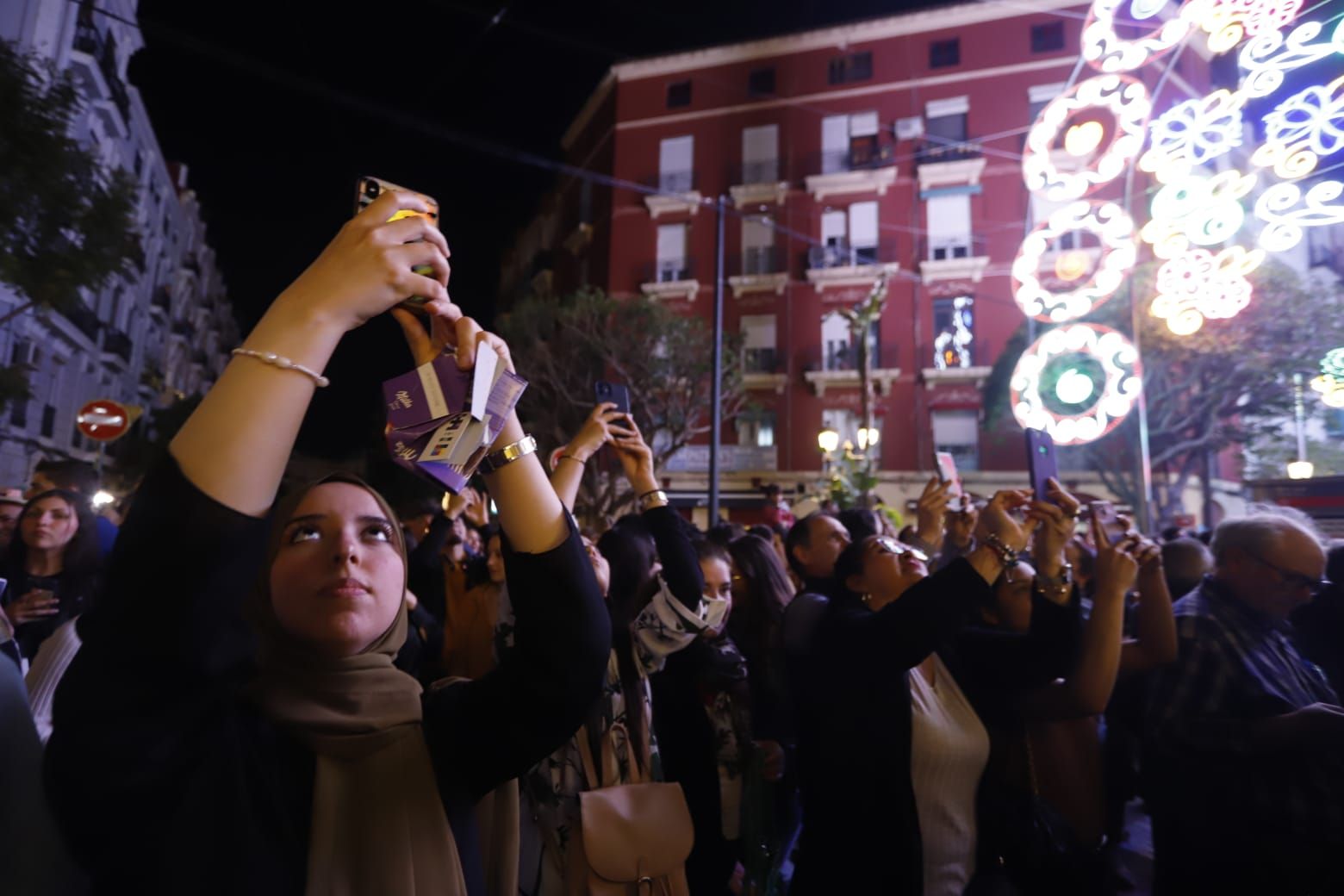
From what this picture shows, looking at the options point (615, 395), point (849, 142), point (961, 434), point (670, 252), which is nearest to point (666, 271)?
point (670, 252)

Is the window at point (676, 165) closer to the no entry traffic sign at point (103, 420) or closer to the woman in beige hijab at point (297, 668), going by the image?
the no entry traffic sign at point (103, 420)

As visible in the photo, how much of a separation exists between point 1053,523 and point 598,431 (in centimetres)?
184

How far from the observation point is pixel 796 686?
8.96 ft

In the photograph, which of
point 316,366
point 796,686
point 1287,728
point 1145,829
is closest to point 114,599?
point 316,366

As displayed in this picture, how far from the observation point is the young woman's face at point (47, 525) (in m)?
3.47

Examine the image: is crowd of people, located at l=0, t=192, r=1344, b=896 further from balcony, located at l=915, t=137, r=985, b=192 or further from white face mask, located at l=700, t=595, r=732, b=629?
balcony, located at l=915, t=137, r=985, b=192

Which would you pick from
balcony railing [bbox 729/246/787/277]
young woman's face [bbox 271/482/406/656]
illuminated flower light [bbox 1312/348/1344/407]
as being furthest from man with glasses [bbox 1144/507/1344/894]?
balcony railing [bbox 729/246/787/277]

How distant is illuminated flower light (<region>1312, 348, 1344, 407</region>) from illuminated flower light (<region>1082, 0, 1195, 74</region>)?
2398 millimetres

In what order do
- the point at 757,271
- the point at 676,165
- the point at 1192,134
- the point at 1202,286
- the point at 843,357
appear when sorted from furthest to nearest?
the point at 676,165 < the point at 757,271 < the point at 843,357 < the point at 1202,286 < the point at 1192,134

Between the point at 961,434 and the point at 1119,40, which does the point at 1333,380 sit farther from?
the point at 961,434

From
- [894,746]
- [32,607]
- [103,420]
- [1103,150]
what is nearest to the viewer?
[894,746]

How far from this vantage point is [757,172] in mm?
23969

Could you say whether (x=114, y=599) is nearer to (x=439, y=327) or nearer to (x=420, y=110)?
(x=439, y=327)

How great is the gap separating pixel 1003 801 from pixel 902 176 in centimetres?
2321
